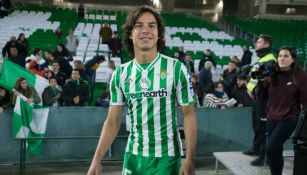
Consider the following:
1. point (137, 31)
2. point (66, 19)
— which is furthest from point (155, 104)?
point (66, 19)

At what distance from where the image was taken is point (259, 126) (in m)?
5.75

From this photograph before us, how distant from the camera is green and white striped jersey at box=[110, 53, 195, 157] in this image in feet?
8.36

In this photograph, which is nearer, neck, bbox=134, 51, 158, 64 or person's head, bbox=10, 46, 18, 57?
neck, bbox=134, 51, 158, 64

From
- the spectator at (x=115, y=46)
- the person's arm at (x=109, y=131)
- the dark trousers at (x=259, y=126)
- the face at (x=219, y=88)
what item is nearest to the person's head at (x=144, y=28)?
the person's arm at (x=109, y=131)

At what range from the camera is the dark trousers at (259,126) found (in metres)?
5.47

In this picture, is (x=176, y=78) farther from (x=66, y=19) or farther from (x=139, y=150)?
(x=66, y=19)

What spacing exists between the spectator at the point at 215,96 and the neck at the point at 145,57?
515 centimetres

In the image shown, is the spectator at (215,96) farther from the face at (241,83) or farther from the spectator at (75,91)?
the spectator at (75,91)

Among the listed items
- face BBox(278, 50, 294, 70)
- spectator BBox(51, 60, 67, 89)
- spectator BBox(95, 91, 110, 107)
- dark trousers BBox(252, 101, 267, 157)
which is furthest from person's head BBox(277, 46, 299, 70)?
spectator BBox(51, 60, 67, 89)

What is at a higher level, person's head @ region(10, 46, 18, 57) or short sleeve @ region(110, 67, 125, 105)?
person's head @ region(10, 46, 18, 57)

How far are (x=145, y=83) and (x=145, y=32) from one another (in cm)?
33

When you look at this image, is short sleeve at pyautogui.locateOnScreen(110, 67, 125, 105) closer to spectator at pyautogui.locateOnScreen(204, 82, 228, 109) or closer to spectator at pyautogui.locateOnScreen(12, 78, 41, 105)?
spectator at pyautogui.locateOnScreen(12, 78, 41, 105)

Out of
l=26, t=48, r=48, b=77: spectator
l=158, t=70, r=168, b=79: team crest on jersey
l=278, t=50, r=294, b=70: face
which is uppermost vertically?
l=278, t=50, r=294, b=70: face

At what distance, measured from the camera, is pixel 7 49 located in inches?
406
